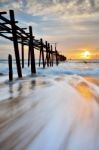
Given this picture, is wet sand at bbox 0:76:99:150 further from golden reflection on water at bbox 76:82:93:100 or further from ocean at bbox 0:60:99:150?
golden reflection on water at bbox 76:82:93:100

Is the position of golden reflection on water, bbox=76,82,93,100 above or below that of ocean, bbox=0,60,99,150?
below

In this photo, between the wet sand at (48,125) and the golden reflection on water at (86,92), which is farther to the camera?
the golden reflection on water at (86,92)

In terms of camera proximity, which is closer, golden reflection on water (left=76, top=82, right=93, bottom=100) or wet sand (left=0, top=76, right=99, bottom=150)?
wet sand (left=0, top=76, right=99, bottom=150)

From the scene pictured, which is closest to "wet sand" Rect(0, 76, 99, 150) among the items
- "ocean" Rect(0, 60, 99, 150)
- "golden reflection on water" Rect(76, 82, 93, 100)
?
"ocean" Rect(0, 60, 99, 150)

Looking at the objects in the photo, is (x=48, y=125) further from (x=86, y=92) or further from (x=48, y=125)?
(x=86, y=92)

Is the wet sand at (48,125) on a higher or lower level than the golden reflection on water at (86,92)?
higher

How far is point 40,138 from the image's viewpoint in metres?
3.43

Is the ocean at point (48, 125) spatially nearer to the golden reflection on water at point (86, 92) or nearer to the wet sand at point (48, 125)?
the wet sand at point (48, 125)

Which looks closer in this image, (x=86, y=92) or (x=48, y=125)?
(x=48, y=125)

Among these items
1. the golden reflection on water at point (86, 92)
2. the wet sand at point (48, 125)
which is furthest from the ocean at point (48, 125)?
the golden reflection on water at point (86, 92)

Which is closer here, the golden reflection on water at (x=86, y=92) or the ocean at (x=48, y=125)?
the ocean at (x=48, y=125)

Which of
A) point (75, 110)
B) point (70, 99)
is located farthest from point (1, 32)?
point (75, 110)

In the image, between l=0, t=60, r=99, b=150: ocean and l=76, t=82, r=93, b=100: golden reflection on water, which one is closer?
l=0, t=60, r=99, b=150: ocean

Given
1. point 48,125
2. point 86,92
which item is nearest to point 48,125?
point 48,125
